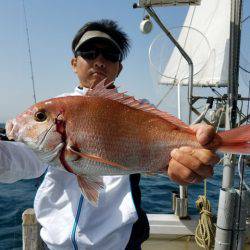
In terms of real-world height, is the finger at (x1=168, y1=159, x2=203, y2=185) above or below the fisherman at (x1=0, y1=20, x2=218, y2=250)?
above

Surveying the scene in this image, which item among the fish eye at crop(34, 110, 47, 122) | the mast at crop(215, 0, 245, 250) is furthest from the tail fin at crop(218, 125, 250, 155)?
the mast at crop(215, 0, 245, 250)

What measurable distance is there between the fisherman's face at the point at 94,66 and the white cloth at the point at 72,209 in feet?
2.24

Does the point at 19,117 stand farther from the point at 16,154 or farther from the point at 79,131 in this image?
the point at 16,154

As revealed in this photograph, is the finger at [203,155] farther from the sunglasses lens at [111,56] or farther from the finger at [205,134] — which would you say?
the sunglasses lens at [111,56]

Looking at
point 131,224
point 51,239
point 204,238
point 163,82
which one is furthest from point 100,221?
point 163,82

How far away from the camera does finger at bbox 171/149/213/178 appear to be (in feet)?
5.56

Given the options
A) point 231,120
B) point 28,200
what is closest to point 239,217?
point 231,120

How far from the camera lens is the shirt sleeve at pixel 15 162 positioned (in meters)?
2.21

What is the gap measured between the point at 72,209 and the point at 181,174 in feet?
2.88

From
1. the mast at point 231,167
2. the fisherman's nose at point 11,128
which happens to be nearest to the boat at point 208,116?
the mast at point 231,167

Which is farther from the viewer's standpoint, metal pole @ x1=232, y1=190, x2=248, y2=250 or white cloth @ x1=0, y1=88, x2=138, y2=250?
metal pole @ x1=232, y1=190, x2=248, y2=250

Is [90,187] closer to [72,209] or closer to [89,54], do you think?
[72,209]

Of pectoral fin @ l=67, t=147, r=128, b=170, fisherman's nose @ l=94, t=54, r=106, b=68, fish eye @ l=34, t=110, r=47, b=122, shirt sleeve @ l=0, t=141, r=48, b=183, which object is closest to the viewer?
pectoral fin @ l=67, t=147, r=128, b=170

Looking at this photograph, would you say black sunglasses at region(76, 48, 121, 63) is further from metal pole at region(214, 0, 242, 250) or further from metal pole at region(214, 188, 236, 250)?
metal pole at region(214, 188, 236, 250)
